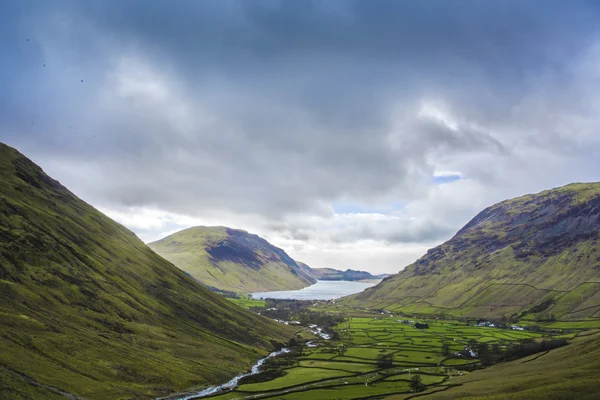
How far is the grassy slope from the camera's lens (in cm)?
9144

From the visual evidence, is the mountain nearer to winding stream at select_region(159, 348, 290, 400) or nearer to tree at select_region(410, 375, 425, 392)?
winding stream at select_region(159, 348, 290, 400)

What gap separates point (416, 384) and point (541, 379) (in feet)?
132

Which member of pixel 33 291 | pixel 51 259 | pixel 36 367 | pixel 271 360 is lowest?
pixel 271 360

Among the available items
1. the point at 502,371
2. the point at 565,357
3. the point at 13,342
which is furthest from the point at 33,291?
the point at 565,357

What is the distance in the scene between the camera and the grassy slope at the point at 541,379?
9144cm

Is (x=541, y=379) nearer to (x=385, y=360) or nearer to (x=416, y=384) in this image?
(x=416, y=384)

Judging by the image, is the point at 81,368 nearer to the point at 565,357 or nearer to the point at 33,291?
the point at 33,291

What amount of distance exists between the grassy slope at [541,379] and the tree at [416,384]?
33.5 ft

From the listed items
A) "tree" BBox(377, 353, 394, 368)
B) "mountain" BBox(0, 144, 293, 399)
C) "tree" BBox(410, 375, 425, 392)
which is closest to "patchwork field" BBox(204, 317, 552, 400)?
"tree" BBox(377, 353, 394, 368)

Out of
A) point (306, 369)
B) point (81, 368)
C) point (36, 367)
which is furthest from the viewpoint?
point (306, 369)

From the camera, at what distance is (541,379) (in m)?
106

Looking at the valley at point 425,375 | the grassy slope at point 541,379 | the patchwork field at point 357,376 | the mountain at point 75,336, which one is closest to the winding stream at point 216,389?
the valley at point 425,375

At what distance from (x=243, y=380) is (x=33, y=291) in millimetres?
85380

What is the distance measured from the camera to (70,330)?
457ft
